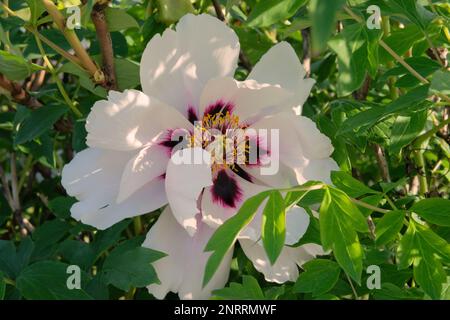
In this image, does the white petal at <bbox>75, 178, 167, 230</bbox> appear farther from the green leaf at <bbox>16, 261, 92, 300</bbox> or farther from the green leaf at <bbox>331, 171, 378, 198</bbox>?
the green leaf at <bbox>331, 171, 378, 198</bbox>

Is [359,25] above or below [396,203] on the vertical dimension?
above

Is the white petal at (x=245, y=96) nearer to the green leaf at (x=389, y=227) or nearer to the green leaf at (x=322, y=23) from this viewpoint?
the green leaf at (x=389, y=227)

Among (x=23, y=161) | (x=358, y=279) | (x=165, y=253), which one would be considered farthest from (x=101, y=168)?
(x=23, y=161)

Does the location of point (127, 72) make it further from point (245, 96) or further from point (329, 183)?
point (329, 183)

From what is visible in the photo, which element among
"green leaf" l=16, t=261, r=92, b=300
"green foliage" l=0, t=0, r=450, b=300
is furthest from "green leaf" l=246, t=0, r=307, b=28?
"green leaf" l=16, t=261, r=92, b=300

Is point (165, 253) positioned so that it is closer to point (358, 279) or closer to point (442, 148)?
point (358, 279)

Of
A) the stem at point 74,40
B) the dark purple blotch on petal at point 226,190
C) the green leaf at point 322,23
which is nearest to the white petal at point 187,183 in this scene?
the dark purple blotch on petal at point 226,190
